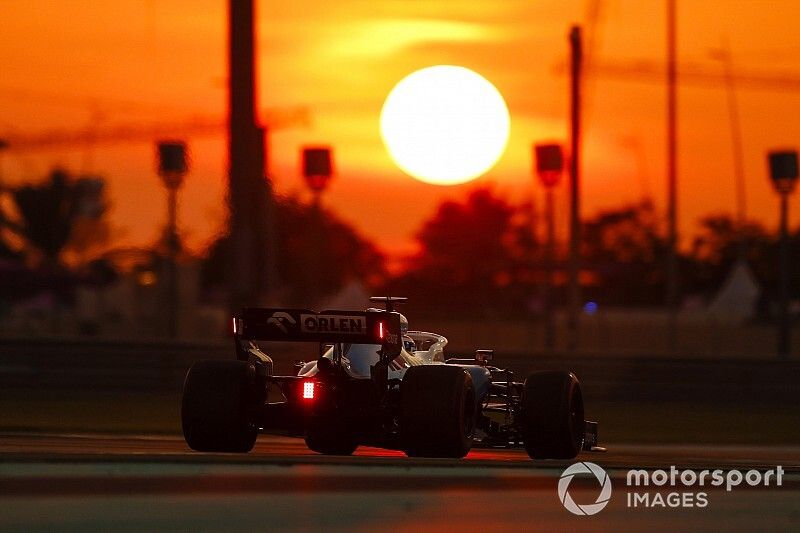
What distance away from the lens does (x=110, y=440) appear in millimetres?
14680

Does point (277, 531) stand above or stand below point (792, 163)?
below

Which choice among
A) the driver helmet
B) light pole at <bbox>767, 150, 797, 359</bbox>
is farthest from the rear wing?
light pole at <bbox>767, 150, 797, 359</bbox>

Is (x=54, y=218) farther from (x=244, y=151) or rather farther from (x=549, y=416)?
(x=549, y=416)

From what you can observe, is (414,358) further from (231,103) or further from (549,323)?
(549,323)

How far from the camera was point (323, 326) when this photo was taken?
1127cm

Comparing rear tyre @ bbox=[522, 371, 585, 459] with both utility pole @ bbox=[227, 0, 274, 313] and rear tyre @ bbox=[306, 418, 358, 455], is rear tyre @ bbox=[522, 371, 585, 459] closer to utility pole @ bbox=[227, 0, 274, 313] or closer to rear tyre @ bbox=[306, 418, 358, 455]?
rear tyre @ bbox=[306, 418, 358, 455]

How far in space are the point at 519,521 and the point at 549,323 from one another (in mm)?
26830

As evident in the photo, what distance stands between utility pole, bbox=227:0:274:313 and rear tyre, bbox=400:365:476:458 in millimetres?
14641

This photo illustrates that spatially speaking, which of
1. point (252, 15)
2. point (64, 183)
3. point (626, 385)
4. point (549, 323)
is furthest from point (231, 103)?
point (64, 183)

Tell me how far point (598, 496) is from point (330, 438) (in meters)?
4.10

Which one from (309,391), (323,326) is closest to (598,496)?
(323,326)

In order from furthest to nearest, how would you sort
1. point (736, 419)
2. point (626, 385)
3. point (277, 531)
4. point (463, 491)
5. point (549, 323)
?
point (549, 323) < point (626, 385) < point (736, 419) < point (463, 491) < point (277, 531)

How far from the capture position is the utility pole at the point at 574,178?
38.2m

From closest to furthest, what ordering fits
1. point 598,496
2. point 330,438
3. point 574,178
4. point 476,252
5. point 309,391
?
point 598,496 → point 309,391 → point 330,438 → point 574,178 → point 476,252
